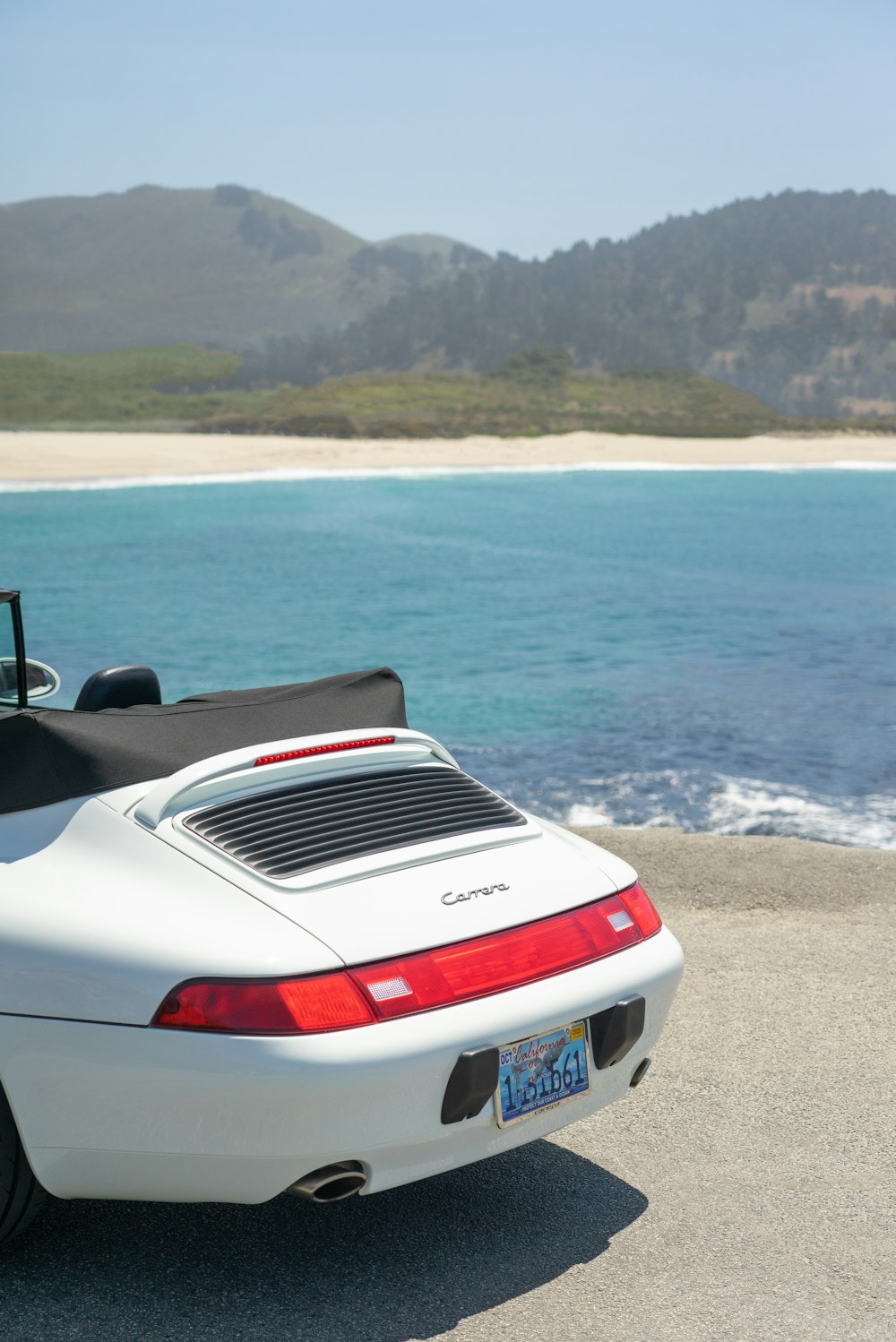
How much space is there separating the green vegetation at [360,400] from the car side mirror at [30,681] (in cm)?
9063

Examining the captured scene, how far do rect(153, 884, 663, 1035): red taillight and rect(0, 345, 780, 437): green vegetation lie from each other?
3620 inches

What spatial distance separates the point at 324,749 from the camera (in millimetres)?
3316

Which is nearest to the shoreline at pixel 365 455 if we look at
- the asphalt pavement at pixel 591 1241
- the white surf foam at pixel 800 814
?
the white surf foam at pixel 800 814

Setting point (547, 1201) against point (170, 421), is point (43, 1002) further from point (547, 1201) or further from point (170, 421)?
point (170, 421)

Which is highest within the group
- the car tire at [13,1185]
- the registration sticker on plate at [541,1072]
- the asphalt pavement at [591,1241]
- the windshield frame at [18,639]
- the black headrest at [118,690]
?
the windshield frame at [18,639]

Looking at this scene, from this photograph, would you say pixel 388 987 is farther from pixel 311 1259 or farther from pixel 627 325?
pixel 627 325

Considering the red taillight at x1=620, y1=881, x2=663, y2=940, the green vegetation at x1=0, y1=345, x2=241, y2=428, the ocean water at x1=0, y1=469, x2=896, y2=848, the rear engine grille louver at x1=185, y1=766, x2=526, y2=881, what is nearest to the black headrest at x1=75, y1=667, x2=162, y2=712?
the rear engine grille louver at x1=185, y1=766, x2=526, y2=881

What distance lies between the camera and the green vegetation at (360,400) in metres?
98.9

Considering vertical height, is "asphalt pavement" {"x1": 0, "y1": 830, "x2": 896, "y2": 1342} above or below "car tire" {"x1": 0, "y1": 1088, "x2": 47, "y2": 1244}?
below

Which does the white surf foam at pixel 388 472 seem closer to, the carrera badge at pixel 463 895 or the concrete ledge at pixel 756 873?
the concrete ledge at pixel 756 873

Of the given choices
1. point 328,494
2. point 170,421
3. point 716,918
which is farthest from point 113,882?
point 170,421

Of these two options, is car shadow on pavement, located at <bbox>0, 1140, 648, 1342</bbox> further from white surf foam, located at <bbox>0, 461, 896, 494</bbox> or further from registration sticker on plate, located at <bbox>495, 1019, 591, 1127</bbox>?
white surf foam, located at <bbox>0, 461, 896, 494</bbox>

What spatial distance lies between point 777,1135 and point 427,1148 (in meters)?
1.41

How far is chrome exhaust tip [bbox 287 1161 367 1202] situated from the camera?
267 centimetres
